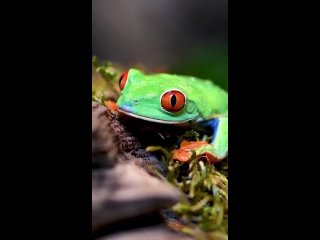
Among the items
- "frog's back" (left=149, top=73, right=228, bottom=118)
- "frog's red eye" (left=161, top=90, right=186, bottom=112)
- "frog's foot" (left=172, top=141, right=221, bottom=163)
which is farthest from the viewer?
"frog's back" (left=149, top=73, right=228, bottom=118)

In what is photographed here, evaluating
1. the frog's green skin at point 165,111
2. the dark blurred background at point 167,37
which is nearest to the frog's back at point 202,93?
the frog's green skin at point 165,111

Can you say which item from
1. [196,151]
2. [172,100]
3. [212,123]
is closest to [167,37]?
[212,123]

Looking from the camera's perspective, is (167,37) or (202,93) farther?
(167,37)

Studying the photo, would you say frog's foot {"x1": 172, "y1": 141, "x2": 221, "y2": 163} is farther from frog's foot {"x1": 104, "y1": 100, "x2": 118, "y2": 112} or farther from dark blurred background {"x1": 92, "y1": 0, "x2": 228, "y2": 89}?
dark blurred background {"x1": 92, "y1": 0, "x2": 228, "y2": 89}

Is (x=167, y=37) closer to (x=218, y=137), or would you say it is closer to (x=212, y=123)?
(x=212, y=123)

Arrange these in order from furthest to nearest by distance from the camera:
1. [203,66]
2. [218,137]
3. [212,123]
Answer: [203,66], [212,123], [218,137]

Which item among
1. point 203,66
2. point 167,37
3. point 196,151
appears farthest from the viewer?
point 167,37

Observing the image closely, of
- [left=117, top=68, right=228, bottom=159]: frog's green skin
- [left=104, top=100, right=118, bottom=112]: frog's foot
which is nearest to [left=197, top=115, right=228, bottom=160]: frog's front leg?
[left=117, top=68, right=228, bottom=159]: frog's green skin
